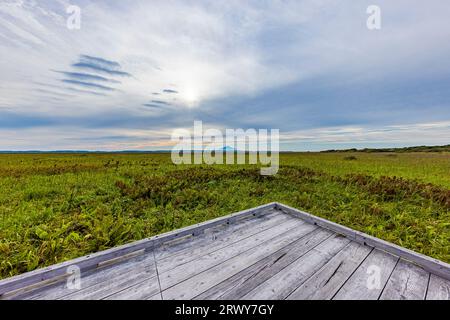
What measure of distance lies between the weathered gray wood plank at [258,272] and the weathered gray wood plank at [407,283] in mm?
1061

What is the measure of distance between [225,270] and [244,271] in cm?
26

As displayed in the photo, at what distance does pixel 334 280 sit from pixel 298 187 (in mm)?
7267

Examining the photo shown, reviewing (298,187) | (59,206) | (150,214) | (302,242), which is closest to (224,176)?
(298,187)

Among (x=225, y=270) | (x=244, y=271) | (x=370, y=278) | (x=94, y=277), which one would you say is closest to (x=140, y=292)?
(x=94, y=277)

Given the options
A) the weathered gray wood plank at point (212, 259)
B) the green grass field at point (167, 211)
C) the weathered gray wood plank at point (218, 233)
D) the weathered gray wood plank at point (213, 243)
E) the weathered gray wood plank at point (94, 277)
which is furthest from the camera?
the green grass field at point (167, 211)

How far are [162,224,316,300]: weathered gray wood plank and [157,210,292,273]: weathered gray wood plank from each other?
0.38 m

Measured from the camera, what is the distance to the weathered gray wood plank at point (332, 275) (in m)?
2.24

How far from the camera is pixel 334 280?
8.08 ft

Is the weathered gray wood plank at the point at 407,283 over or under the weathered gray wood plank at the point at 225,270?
under

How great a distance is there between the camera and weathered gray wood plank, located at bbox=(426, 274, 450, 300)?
7.24 ft

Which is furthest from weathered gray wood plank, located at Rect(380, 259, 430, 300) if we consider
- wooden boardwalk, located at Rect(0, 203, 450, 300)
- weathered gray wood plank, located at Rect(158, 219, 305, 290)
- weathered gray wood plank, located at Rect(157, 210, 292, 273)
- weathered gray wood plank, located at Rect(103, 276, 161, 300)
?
weathered gray wood plank, located at Rect(103, 276, 161, 300)

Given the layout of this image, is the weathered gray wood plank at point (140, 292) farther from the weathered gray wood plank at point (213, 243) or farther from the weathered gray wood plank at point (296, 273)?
the weathered gray wood plank at point (296, 273)

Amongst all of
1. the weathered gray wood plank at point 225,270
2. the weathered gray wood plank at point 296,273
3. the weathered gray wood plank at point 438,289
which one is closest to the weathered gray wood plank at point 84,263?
the weathered gray wood plank at point 225,270
